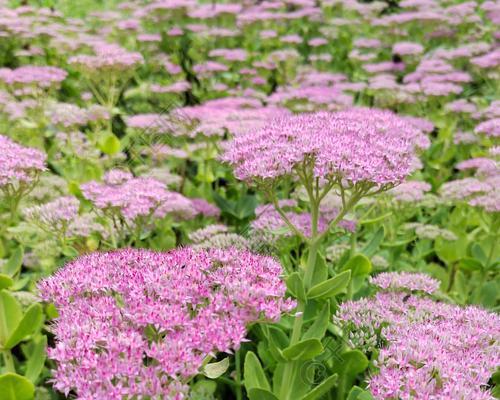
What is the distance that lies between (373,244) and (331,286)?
78 centimetres

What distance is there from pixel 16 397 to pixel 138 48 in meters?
4.44

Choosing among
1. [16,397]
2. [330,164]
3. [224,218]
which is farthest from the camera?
[224,218]

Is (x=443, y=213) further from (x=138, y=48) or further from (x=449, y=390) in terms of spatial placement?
(x=138, y=48)

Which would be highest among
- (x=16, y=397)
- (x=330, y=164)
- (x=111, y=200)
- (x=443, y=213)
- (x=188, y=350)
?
(x=330, y=164)

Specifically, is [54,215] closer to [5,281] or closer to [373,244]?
[5,281]

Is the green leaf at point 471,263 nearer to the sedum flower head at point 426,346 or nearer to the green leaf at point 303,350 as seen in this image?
the sedum flower head at point 426,346

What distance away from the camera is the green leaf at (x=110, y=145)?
3945 millimetres

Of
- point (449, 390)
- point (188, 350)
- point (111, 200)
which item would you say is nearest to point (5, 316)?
point (111, 200)

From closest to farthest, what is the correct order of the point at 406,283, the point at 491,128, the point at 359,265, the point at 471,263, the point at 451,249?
the point at 406,283 < the point at 359,265 < the point at 471,263 < the point at 451,249 < the point at 491,128

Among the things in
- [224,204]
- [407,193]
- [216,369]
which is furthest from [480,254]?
[216,369]

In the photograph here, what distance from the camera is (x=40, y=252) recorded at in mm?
3203

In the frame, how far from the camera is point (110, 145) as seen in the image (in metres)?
3.96

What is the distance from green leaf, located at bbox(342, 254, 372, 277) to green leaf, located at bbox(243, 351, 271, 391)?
0.72 metres

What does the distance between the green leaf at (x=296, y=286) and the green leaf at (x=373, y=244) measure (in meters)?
0.76
